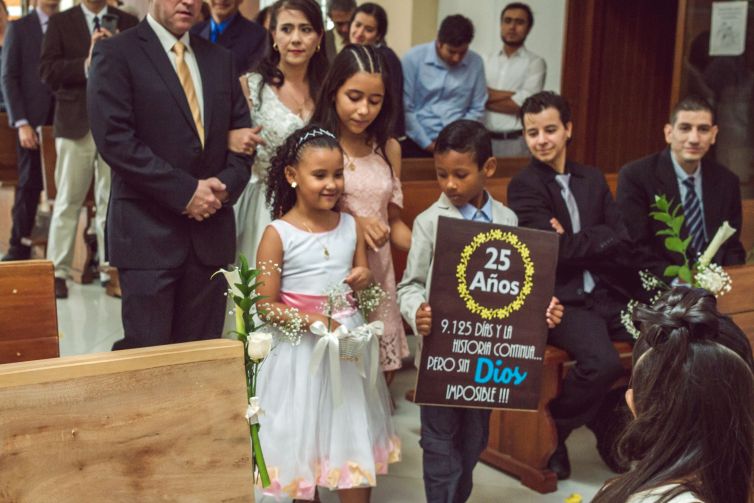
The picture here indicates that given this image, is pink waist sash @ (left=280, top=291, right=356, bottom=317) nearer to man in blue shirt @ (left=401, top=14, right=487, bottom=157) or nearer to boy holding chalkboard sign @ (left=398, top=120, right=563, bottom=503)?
boy holding chalkboard sign @ (left=398, top=120, right=563, bottom=503)

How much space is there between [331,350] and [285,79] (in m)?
1.20

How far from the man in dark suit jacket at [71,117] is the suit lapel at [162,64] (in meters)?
2.87

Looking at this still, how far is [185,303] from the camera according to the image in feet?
11.0

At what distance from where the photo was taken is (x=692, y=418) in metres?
1.58

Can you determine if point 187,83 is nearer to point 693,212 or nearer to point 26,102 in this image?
point 693,212

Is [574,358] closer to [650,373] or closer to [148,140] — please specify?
[148,140]

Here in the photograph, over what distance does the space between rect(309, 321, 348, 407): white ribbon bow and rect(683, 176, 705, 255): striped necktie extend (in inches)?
73.4

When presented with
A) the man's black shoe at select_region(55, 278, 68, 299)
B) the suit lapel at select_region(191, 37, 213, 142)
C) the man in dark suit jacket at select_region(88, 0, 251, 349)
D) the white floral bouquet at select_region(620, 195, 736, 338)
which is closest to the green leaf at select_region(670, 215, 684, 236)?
the white floral bouquet at select_region(620, 195, 736, 338)

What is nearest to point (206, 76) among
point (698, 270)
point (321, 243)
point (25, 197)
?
point (321, 243)

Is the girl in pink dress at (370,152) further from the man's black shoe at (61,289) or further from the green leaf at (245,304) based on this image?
the man's black shoe at (61,289)

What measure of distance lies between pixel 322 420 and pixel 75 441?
138cm

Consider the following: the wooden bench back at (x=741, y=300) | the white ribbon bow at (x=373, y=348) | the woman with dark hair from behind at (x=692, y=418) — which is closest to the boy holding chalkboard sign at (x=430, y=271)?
the white ribbon bow at (x=373, y=348)

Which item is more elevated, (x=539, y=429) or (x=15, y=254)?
(x=15, y=254)

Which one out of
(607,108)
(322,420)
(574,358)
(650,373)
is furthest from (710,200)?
(607,108)
